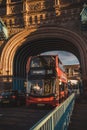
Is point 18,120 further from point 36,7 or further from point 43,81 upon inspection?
point 36,7

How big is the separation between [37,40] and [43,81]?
59.4 feet

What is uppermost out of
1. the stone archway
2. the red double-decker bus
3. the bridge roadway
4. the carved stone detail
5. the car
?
the carved stone detail

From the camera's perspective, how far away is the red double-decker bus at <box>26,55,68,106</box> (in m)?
19.7

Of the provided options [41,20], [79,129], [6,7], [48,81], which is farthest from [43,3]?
[79,129]

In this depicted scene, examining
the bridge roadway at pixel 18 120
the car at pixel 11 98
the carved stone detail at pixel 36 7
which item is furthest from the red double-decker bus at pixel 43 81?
the carved stone detail at pixel 36 7

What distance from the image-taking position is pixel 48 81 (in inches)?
776

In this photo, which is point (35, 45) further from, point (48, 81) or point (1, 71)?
point (48, 81)

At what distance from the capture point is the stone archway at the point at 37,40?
34188 millimetres

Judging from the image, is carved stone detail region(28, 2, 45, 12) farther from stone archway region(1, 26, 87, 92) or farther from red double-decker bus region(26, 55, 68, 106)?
red double-decker bus region(26, 55, 68, 106)

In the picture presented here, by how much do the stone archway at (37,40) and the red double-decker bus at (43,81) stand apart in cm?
1447

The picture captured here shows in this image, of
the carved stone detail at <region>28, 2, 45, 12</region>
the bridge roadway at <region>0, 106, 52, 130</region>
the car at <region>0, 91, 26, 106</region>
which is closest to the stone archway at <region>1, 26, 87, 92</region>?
the carved stone detail at <region>28, 2, 45, 12</region>

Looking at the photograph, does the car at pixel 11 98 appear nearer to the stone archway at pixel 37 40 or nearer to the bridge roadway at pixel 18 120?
the bridge roadway at pixel 18 120

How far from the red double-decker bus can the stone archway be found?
570 inches

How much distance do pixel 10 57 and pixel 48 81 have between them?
17.9 meters
